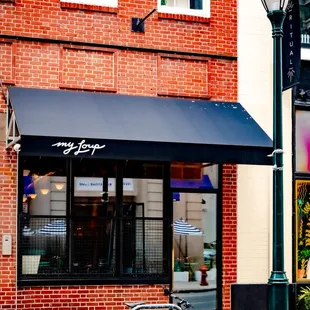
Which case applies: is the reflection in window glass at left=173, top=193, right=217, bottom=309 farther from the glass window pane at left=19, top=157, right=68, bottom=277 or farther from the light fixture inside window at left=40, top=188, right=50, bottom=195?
the light fixture inside window at left=40, top=188, right=50, bottom=195

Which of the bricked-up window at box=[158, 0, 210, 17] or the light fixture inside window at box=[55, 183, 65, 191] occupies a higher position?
the bricked-up window at box=[158, 0, 210, 17]

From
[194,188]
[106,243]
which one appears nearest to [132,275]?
[106,243]

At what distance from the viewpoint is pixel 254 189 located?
13.4 m

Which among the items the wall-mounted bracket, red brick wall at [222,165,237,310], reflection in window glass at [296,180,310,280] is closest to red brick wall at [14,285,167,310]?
red brick wall at [222,165,237,310]

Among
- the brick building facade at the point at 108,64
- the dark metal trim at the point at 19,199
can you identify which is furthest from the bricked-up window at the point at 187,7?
the dark metal trim at the point at 19,199

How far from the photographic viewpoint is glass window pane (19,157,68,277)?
12.0 metres

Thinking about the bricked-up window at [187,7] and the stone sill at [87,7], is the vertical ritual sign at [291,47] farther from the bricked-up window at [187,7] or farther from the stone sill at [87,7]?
the stone sill at [87,7]

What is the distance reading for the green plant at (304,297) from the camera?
13.2 meters

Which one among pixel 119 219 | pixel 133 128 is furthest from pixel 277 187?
pixel 119 219

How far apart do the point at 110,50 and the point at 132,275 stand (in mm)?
3883

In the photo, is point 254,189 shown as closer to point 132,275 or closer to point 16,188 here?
point 132,275

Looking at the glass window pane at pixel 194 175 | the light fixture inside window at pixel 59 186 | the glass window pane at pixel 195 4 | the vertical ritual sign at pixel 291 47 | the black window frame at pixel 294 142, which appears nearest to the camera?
the light fixture inside window at pixel 59 186

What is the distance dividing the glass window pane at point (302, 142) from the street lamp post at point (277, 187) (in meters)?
4.29

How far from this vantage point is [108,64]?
12695 mm
